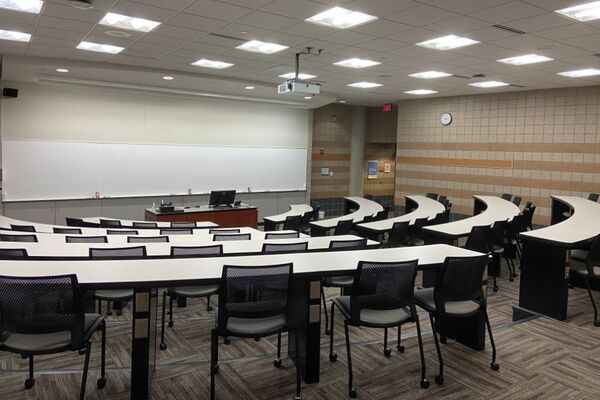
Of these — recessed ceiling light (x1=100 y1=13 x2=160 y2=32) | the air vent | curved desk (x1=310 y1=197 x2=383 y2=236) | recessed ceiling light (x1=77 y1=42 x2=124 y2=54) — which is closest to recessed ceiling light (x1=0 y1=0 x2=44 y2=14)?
recessed ceiling light (x1=100 y1=13 x2=160 y2=32)

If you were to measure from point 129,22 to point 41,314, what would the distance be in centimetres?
442

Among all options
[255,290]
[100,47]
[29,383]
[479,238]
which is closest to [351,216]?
[479,238]

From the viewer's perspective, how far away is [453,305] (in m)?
3.56

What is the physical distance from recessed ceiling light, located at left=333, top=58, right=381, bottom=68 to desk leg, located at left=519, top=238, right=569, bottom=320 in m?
4.16

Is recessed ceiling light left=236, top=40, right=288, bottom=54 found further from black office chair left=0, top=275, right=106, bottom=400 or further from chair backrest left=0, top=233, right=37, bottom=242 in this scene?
black office chair left=0, top=275, right=106, bottom=400

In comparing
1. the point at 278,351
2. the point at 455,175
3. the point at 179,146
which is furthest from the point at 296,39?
the point at 455,175

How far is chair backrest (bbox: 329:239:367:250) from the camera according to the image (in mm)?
4496

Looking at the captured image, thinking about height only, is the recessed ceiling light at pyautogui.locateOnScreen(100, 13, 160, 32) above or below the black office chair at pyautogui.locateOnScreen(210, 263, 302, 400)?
above

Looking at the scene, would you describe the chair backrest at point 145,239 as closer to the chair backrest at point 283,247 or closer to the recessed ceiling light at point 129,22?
the chair backrest at point 283,247

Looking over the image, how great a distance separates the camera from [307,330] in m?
3.31

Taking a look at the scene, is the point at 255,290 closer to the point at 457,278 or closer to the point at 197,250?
the point at 197,250

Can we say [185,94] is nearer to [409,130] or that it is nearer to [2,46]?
[2,46]

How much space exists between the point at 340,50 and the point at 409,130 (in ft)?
23.5

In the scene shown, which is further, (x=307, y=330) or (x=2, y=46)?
(x=2, y=46)
